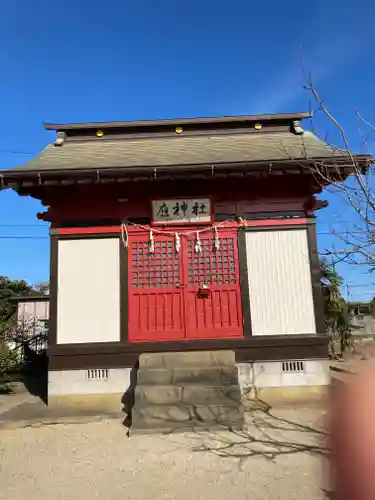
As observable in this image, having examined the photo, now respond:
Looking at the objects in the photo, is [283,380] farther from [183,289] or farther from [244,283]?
[183,289]

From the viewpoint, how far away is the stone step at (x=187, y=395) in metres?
6.34

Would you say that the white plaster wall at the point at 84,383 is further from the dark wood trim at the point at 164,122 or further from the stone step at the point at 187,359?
the dark wood trim at the point at 164,122

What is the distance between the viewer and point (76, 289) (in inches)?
315

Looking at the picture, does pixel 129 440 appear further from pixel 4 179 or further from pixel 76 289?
pixel 4 179

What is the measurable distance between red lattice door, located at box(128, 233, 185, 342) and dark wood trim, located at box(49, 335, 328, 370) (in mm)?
212

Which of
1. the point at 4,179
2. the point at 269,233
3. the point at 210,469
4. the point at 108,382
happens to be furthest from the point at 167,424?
the point at 4,179

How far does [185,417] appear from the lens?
6.14m

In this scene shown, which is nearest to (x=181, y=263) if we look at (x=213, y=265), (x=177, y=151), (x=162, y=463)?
(x=213, y=265)

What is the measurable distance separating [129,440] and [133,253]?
355cm

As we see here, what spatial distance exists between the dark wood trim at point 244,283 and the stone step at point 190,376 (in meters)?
1.07

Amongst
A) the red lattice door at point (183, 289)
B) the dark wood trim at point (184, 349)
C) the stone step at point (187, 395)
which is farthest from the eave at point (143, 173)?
the stone step at point (187, 395)

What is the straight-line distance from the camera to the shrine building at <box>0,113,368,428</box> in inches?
301

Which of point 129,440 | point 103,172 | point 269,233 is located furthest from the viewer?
point 269,233

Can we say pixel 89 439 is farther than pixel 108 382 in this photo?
No
